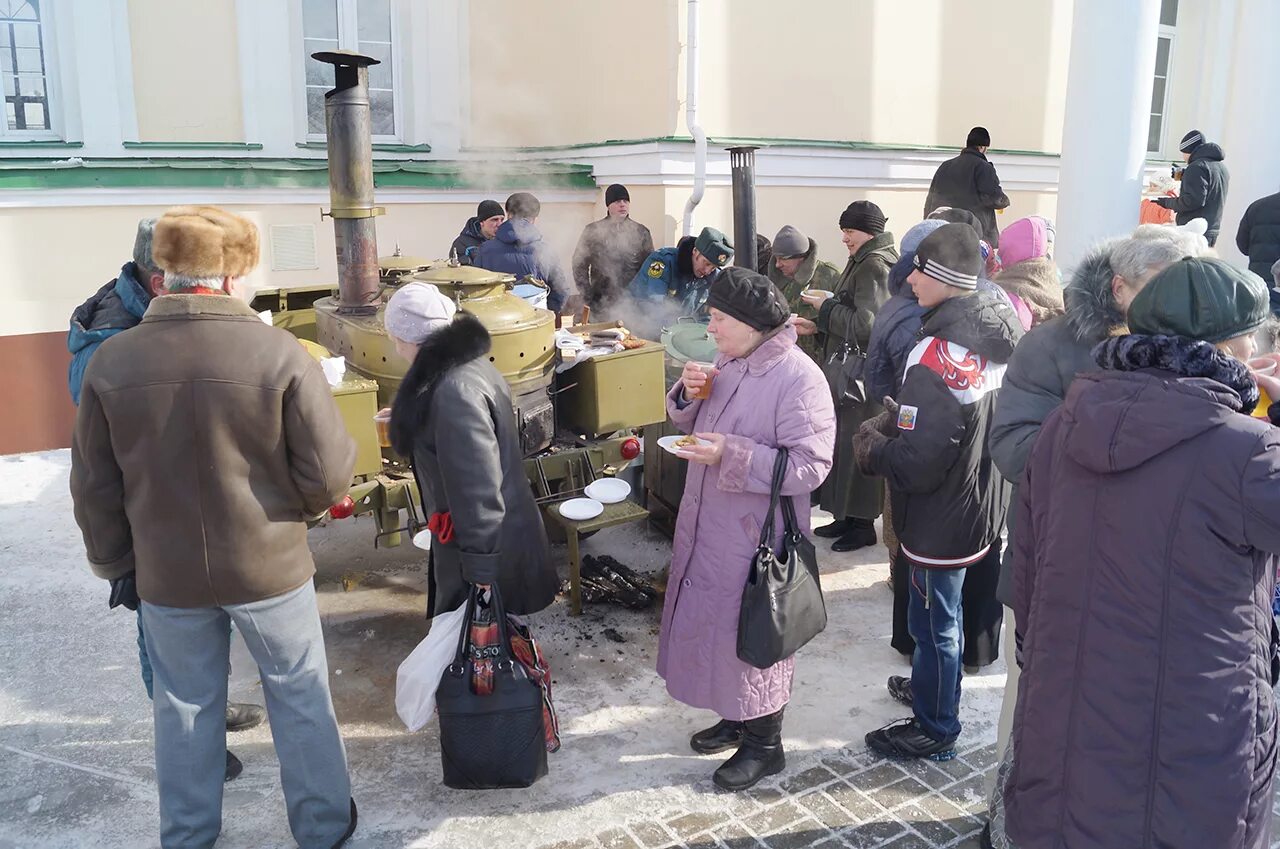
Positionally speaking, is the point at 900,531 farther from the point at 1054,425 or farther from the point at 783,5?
the point at 783,5

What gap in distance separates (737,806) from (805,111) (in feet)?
21.7

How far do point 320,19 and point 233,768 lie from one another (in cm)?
710

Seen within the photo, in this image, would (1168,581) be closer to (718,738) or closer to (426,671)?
(718,738)

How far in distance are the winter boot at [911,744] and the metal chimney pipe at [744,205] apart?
2.75 metres

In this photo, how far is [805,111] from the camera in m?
8.44

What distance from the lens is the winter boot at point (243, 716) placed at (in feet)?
12.2

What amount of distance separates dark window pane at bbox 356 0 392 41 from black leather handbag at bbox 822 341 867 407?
5.69 m

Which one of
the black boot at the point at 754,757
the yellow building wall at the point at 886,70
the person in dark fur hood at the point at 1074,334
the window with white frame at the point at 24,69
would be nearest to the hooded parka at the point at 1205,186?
the yellow building wall at the point at 886,70

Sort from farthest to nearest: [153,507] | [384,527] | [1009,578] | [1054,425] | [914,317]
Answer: [384,527]
[914,317]
[1009,578]
[153,507]
[1054,425]

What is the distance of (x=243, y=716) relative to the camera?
3.75m

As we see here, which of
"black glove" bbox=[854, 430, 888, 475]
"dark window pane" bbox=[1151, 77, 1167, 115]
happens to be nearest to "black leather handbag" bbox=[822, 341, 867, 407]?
"black glove" bbox=[854, 430, 888, 475]

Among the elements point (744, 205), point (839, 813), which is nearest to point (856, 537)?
point (744, 205)

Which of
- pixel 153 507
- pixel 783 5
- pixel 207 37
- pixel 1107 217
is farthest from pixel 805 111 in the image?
pixel 153 507

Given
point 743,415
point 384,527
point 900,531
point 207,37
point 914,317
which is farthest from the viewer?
point 207,37
